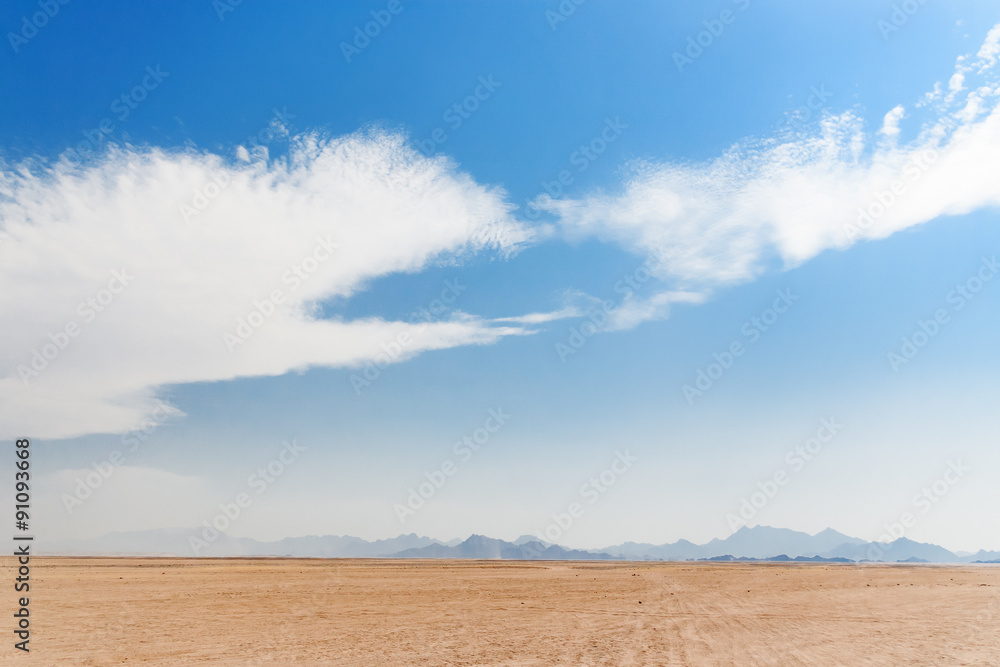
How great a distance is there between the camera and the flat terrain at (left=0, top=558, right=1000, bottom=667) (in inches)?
759

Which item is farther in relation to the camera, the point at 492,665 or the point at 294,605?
the point at 294,605

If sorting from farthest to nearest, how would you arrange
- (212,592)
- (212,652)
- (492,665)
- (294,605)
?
1. (212,592)
2. (294,605)
3. (212,652)
4. (492,665)

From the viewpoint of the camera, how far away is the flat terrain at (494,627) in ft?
63.3

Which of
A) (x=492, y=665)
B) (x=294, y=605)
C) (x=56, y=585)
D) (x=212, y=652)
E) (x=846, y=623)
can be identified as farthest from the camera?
(x=56, y=585)

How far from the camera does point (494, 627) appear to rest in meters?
25.0

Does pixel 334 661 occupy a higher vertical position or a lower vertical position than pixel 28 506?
lower

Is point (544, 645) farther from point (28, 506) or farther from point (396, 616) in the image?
point (28, 506)

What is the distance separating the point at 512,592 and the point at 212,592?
2026cm

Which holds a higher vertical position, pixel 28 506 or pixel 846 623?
pixel 28 506

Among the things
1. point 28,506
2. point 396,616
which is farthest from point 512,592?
point 28,506

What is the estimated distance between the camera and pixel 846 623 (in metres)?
27.2

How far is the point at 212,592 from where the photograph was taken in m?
38.2

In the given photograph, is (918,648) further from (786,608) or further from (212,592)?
(212,592)

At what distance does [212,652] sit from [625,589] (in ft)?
105
